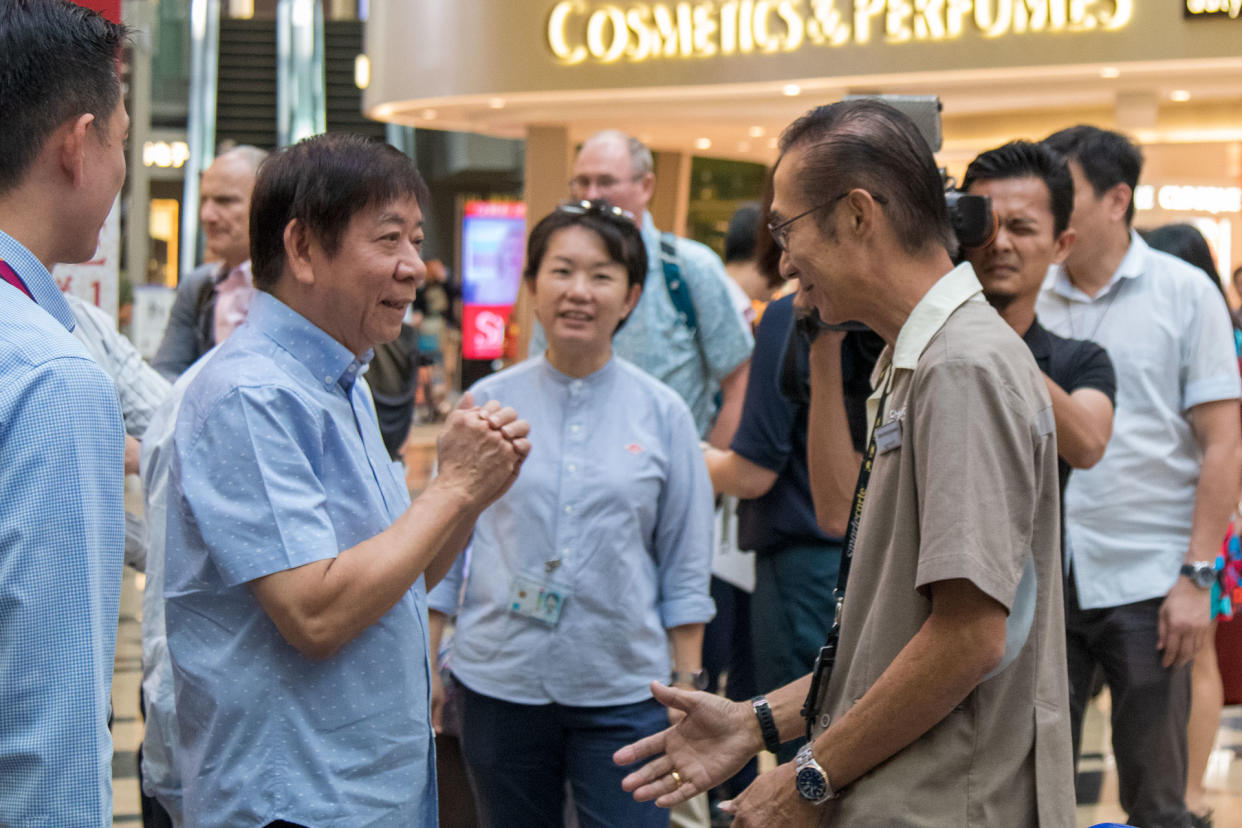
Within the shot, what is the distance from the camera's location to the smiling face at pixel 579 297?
292 centimetres

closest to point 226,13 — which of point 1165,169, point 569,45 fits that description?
point 569,45

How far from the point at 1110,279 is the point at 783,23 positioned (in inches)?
273

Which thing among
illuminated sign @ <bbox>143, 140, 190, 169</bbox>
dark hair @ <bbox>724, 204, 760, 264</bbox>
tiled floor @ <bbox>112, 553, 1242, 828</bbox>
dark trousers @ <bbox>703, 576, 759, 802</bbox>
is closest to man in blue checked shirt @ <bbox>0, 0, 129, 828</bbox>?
dark trousers @ <bbox>703, 576, 759, 802</bbox>

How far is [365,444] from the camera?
1.97m

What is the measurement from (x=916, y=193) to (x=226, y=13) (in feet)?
79.1

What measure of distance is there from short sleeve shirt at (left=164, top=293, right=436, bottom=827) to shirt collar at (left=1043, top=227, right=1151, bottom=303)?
6.95ft

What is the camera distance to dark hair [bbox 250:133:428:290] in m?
1.92

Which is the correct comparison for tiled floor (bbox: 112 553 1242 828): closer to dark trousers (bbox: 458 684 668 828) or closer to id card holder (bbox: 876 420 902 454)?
dark trousers (bbox: 458 684 668 828)

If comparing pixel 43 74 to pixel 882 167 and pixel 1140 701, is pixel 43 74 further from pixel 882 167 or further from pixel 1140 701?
pixel 1140 701

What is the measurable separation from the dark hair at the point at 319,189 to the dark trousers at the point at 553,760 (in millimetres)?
1178

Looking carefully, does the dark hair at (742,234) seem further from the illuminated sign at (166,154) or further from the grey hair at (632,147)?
the illuminated sign at (166,154)

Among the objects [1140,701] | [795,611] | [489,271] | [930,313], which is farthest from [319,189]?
[489,271]

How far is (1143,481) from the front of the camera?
132 inches

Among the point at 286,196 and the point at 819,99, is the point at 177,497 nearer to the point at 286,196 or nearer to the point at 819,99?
the point at 286,196
